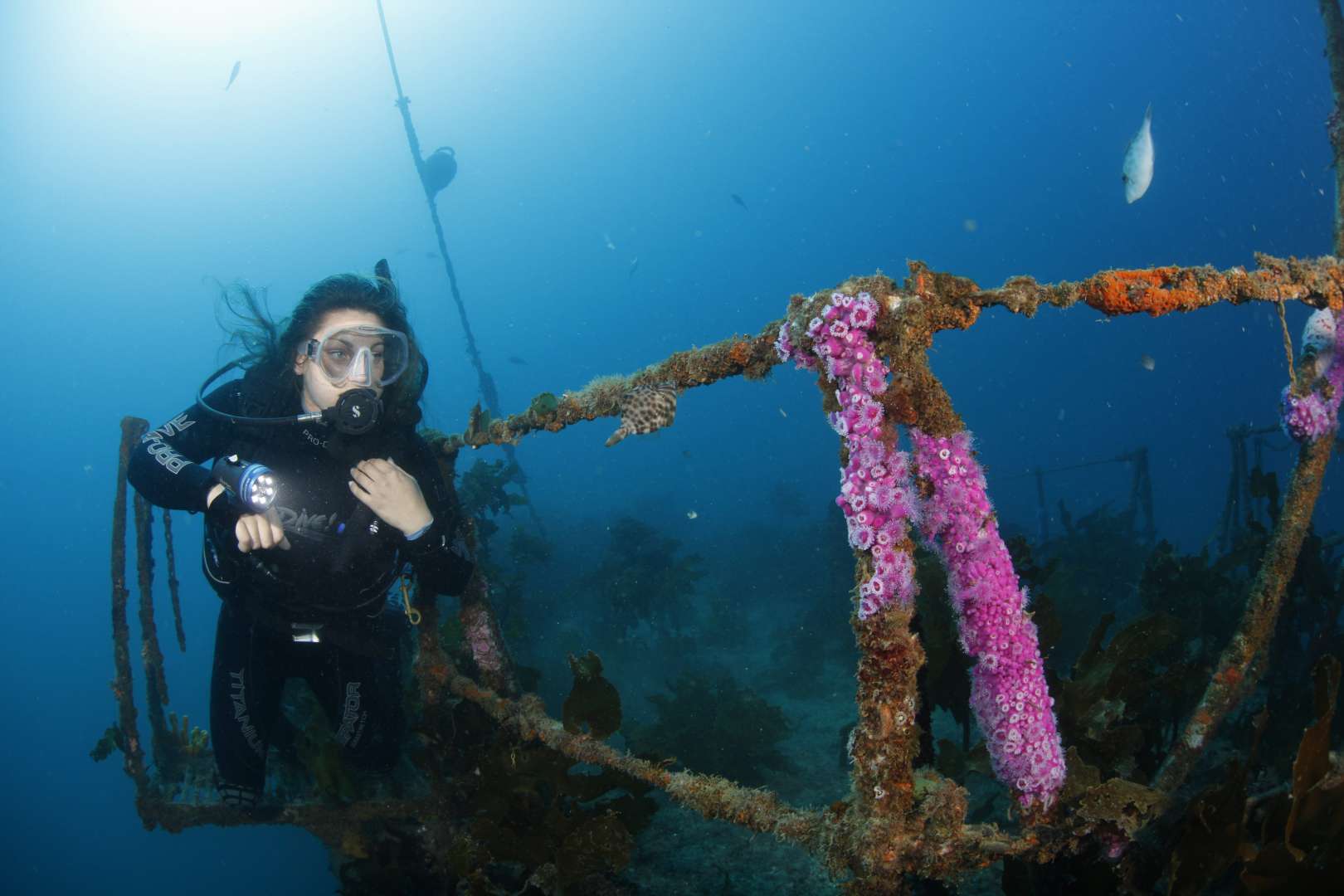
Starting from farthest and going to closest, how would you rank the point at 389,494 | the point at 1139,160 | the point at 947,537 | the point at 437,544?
the point at 1139,160 < the point at 437,544 < the point at 389,494 < the point at 947,537

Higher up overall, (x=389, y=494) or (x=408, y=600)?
(x=389, y=494)

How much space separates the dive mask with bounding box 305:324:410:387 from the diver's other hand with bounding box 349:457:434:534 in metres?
0.51

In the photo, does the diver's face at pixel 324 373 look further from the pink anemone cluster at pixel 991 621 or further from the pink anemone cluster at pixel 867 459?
the pink anemone cluster at pixel 991 621

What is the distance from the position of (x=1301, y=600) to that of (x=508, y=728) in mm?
6573

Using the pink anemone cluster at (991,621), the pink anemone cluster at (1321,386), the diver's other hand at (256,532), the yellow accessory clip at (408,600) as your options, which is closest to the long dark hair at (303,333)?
the diver's other hand at (256,532)

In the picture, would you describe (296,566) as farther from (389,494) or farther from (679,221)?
(679,221)

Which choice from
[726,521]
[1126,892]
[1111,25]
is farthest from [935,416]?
[1111,25]

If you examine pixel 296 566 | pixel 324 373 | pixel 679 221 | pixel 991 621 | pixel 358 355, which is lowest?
pixel 991 621

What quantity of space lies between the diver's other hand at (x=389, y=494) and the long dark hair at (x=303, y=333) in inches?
14.0

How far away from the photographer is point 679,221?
16812 cm

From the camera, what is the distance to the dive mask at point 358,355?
11.0ft

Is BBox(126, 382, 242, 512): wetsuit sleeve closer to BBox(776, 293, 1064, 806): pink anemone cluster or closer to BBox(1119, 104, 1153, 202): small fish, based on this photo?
BBox(776, 293, 1064, 806): pink anemone cluster

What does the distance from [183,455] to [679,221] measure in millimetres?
177056

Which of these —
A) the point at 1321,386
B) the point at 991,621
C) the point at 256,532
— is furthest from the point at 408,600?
the point at 1321,386
